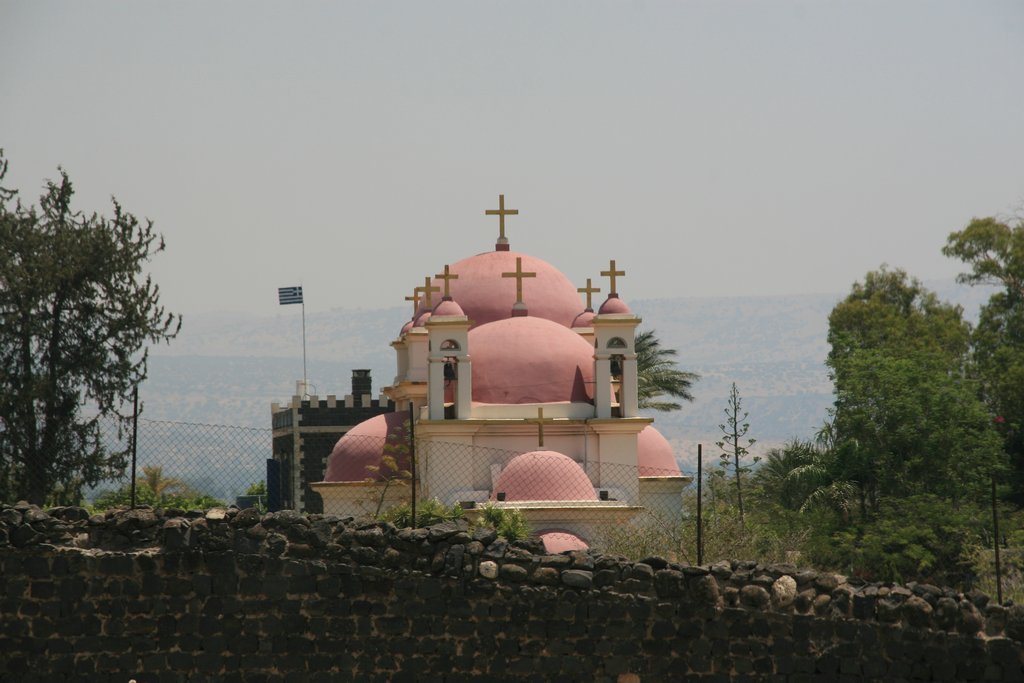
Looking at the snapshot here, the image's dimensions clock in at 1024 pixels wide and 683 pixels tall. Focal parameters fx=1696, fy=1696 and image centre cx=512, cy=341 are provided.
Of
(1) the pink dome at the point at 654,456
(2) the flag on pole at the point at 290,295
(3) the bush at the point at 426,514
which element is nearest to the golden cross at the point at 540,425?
(1) the pink dome at the point at 654,456

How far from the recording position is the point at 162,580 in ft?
46.1

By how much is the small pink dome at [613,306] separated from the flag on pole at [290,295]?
25152mm

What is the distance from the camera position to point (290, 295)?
57281 mm

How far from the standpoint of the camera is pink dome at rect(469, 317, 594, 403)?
32094mm

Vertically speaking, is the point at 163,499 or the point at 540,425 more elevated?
the point at 540,425

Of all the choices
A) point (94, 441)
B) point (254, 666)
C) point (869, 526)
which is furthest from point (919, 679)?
point (94, 441)

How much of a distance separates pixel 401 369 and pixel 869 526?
1109 cm

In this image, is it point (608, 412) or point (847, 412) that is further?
point (847, 412)

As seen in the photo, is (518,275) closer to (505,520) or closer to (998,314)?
(505,520)

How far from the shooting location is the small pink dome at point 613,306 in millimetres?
33188

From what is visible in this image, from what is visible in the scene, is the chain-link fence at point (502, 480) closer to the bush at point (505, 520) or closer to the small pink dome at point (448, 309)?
the bush at point (505, 520)

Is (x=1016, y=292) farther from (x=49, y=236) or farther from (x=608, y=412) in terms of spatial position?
(x=49, y=236)

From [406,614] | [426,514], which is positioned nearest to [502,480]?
[426,514]

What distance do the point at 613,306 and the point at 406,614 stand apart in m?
19.6
